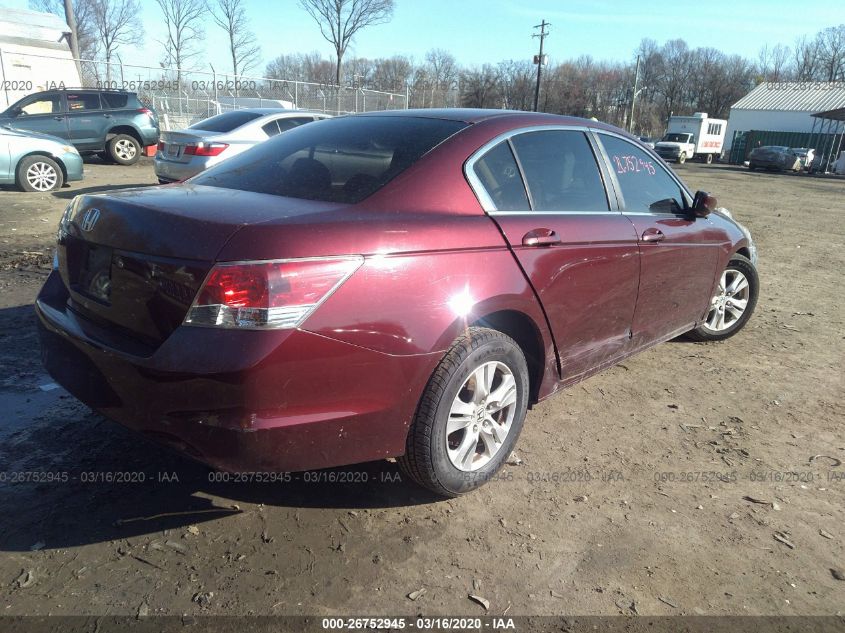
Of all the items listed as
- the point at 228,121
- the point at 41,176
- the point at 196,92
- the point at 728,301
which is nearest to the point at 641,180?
the point at 728,301

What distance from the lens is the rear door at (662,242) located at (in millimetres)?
3670

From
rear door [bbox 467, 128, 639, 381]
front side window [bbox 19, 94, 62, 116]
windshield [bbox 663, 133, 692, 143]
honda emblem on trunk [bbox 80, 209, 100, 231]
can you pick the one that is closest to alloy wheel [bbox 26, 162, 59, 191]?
front side window [bbox 19, 94, 62, 116]

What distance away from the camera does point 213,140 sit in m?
9.43

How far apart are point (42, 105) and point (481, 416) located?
634 inches

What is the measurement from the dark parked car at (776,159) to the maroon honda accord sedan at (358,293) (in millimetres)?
37061

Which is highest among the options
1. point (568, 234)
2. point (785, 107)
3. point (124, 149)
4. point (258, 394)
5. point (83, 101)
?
point (785, 107)

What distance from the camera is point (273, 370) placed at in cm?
207

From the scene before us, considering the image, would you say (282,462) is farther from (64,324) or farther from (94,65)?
(94,65)

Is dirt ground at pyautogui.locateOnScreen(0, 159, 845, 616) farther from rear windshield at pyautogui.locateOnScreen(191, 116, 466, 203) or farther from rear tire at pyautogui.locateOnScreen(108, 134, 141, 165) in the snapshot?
rear tire at pyautogui.locateOnScreen(108, 134, 141, 165)

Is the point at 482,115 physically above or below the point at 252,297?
above

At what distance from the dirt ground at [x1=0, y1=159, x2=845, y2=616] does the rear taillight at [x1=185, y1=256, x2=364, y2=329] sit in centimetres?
95

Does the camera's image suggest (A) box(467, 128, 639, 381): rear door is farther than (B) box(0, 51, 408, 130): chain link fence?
No

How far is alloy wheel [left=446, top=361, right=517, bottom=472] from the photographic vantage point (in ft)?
8.77

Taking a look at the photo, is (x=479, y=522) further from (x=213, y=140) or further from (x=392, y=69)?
(x=392, y=69)
